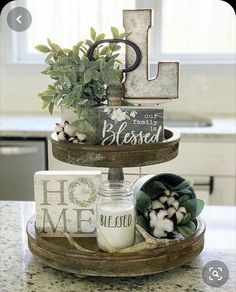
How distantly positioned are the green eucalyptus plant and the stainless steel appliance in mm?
1107

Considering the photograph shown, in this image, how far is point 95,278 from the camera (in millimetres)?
825

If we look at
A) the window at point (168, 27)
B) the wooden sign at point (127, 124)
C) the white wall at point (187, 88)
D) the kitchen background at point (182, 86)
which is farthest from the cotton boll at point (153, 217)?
the white wall at point (187, 88)

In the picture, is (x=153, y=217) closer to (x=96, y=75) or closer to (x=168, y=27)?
(x=96, y=75)

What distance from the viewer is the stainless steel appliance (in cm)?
193

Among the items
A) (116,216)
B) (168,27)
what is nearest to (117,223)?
(116,216)

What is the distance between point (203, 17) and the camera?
92.0 inches

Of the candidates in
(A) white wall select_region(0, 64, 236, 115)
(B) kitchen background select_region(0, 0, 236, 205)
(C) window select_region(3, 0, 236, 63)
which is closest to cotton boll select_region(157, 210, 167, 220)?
(B) kitchen background select_region(0, 0, 236, 205)

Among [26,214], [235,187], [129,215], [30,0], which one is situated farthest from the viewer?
[235,187]

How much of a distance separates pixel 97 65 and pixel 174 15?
62.6 inches

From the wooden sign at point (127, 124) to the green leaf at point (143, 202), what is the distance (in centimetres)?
9

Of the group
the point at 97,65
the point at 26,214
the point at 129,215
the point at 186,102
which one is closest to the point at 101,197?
the point at 129,215

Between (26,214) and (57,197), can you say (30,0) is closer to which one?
(26,214)

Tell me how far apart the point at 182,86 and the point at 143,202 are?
160cm

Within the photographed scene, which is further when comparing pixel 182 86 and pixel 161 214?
pixel 182 86
